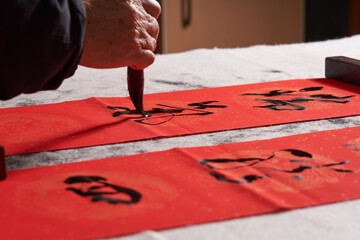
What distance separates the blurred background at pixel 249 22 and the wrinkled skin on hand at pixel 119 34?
2393 mm

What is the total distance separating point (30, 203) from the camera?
593 millimetres

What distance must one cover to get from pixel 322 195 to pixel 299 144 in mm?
192

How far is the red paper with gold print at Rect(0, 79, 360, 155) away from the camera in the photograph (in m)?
0.85

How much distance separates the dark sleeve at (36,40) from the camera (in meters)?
0.69

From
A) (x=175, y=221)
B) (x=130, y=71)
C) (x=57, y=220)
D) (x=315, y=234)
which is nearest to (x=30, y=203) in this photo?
(x=57, y=220)

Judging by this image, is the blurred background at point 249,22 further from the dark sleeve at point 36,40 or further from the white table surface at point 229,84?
the dark sleeve at point 36,40

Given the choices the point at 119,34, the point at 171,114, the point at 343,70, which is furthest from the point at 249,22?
the point at 119,34

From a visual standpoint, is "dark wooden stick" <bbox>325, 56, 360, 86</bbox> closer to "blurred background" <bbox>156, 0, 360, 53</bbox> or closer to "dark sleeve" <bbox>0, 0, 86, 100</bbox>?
"dark sleeve" <bbox>0, 0, 86, 100</bbox>

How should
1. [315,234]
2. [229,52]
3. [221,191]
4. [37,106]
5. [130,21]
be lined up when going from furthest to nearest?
1. [229,52]
2. [37,106]
3. [130,21]
4. [221,191]
5. [315,234]

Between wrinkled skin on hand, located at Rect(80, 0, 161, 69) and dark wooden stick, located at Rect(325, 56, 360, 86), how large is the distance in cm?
47

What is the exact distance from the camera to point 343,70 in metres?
1.20

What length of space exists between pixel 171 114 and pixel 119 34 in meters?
0.19

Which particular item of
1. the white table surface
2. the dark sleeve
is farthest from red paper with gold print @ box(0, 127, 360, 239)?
the dark sleeve

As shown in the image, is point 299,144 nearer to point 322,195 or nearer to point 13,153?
point 322,195
